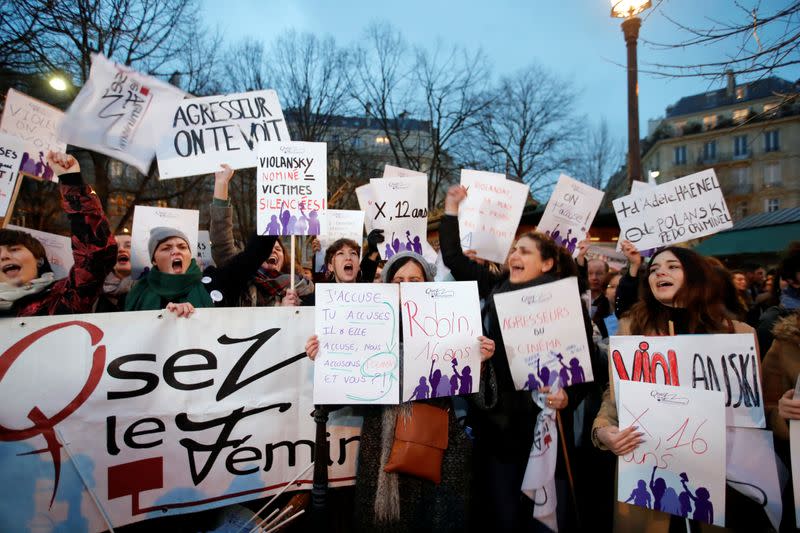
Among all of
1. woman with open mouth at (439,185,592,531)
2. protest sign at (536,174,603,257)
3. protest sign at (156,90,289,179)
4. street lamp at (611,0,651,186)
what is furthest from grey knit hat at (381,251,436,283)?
street lamp at (611,0,651,186)

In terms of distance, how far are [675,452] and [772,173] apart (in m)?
57.9

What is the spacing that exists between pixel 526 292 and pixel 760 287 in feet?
31.5

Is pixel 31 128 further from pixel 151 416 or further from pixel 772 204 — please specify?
pixel 772 204

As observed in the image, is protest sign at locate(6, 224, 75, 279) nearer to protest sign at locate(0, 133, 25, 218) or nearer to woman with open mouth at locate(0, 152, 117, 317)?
protest sign at locate(0, 133, 25, 218)

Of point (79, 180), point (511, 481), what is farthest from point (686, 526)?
point (79, 180)

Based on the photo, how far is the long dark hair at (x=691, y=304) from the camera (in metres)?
2.46

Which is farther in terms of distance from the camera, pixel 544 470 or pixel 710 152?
pixel 710 152

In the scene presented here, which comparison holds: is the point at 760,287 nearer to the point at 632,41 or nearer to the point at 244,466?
the point at 632,41

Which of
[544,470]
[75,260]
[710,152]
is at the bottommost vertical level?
[544,470]

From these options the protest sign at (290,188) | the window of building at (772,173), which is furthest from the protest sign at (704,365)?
the window of building at (772,173)

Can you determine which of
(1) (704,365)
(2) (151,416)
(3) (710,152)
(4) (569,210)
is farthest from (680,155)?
(2) (151,416)

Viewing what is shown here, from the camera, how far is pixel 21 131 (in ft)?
13.4

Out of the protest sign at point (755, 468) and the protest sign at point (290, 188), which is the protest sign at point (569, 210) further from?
the protest sign at point (755, 468)

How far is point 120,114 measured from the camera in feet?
11.2
